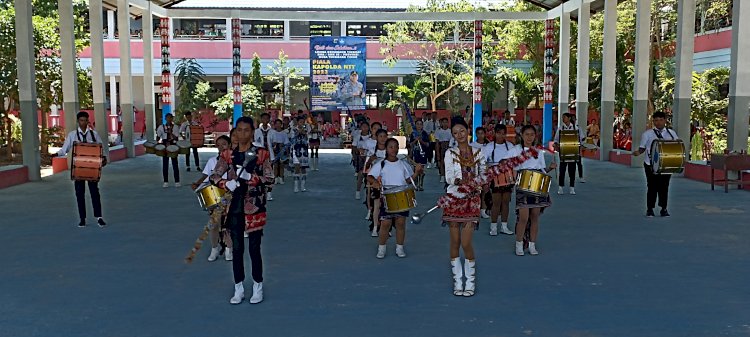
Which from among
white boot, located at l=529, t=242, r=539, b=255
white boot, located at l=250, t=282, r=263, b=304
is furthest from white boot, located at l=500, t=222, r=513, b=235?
white boot, located at l=250, t=282, r=263, b=304

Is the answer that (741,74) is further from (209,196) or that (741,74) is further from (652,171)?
(209,196)

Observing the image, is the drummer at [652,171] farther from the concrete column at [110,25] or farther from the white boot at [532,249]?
the concrete column at [110,25]

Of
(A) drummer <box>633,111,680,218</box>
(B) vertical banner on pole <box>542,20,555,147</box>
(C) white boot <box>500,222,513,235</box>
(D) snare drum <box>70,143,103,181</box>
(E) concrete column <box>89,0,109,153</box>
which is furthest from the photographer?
(B) vertical banner on pole <box>542,20,555,147</box>

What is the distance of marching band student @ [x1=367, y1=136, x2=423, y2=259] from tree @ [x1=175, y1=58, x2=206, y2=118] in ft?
88.4

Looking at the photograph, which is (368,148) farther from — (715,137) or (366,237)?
(715,137)

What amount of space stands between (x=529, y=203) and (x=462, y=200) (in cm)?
175

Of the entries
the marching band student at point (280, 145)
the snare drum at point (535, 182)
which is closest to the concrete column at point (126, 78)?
the marching band student at point (280, 145)

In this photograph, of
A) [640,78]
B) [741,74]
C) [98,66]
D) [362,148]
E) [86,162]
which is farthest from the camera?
[98,66]

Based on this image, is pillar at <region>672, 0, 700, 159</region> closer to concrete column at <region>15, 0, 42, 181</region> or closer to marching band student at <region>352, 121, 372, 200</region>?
marching band student at <region>352, 121, 372, 200</region>

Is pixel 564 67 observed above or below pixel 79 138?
above

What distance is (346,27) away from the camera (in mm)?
41062

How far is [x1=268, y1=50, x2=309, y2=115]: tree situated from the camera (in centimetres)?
3778

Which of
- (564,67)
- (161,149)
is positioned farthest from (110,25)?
(161,149)

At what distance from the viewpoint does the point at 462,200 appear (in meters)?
6.43
